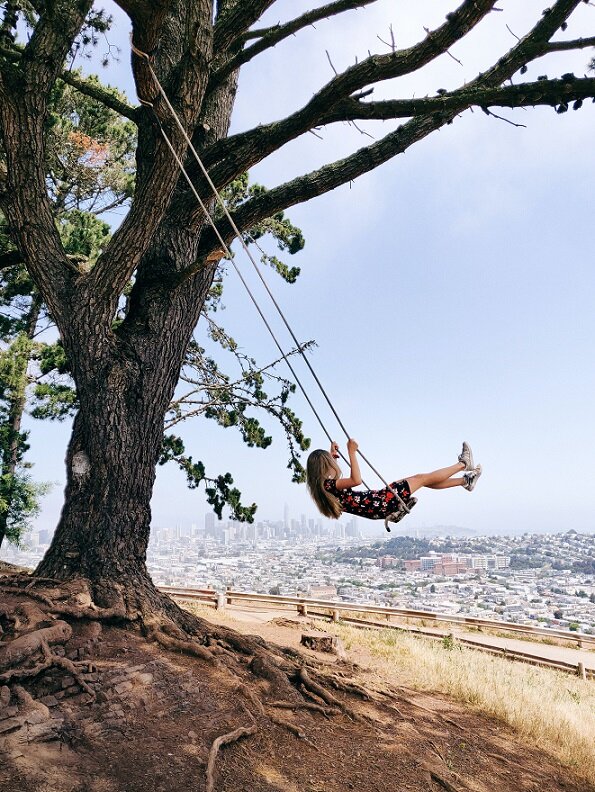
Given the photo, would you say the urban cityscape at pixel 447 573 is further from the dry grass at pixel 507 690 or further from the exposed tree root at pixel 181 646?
the exposed tree root at pixel 181 646

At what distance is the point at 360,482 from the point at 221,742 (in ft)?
6.77

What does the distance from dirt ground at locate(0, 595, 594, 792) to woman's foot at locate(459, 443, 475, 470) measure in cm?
225

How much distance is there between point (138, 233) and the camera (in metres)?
5.42

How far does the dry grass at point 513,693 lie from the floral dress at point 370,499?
9.56 feet

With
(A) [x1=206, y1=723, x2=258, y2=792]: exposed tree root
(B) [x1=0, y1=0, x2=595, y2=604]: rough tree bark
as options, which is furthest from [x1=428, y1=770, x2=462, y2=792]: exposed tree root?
(B) [x1=0, y1=0, x2=595, y2=604]: rough tree bark

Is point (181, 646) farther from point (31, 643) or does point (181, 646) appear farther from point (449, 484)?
point (449, 484)

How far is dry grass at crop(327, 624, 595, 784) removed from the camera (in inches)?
229

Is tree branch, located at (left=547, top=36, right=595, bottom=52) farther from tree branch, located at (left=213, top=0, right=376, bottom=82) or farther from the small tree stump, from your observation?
the small tree stump

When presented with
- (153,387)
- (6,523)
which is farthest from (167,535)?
(153,387)

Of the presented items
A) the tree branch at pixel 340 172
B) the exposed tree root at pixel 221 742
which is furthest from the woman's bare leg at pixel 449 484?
the tree branch at pixel 340 172

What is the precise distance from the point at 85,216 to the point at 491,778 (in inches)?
438

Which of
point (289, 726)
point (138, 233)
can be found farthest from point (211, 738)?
point (138, 233)

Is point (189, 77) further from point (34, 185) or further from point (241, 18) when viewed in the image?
point (34, 185)

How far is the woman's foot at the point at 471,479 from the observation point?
4866mm
